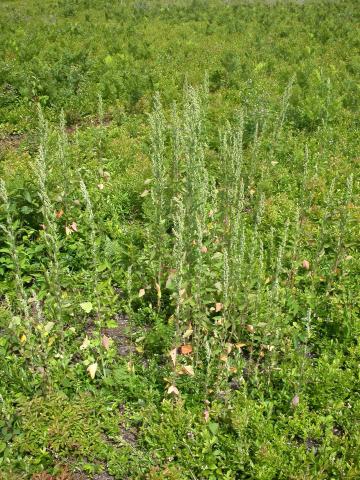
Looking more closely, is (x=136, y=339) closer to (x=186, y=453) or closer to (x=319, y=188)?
(x=186, y=453)

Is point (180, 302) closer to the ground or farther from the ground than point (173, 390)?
farther from the ground

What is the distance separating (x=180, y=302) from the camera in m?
4.16

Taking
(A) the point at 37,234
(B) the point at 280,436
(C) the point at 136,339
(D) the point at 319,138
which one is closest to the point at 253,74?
(D) the point at 319,138

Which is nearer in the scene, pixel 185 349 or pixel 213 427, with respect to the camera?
pixel 213 427

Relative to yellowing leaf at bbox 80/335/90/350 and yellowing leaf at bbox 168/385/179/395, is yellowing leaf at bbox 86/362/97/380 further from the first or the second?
Answer: yellowing leaf at bbox 168/385/179/395

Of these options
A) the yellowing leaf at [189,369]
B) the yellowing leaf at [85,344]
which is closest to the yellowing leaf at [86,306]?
the yellowing leaf at [85,344]

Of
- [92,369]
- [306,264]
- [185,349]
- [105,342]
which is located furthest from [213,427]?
[306,264]

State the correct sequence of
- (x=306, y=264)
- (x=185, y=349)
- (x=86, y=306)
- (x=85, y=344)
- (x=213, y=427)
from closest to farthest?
(x=213, y=427)
(x=185, y=349)
(x=85, y=344)
(x=86, y=306)
(x=306, y=264)

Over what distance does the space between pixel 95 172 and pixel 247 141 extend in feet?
9.31

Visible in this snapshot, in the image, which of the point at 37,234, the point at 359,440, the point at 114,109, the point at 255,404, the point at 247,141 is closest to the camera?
the point at 359,440

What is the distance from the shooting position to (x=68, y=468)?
3.56 metres

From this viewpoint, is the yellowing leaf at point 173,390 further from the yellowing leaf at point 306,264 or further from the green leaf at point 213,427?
the yellowing leaf at point 306,264

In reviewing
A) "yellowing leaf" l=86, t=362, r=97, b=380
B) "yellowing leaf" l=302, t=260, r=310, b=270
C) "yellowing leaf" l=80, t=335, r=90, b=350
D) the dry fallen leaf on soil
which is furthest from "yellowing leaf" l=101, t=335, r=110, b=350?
"yellowing leaf" l=302, t=260, r=310, b=270

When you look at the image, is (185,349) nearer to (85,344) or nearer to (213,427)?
(213,427)
